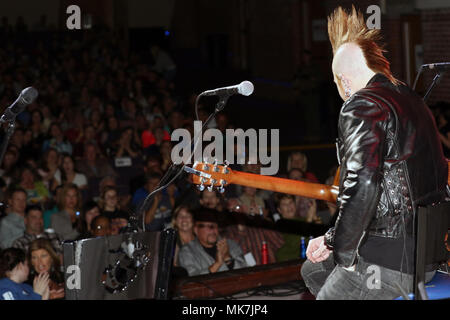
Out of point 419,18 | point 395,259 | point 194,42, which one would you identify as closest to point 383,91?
point 395,259

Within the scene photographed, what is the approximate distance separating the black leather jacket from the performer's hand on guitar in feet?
0.50

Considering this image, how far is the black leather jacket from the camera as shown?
2.63 m

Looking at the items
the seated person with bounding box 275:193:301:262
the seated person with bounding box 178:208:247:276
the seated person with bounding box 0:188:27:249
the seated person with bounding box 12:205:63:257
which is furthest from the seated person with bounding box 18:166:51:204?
the seated person with bounding box 275:193:301:262

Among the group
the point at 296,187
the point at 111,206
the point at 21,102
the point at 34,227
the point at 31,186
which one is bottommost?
the point at 34,227

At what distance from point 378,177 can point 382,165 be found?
0.22ft

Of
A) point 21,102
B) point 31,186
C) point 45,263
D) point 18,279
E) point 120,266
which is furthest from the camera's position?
point 31,186

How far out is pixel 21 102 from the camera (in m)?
2.92

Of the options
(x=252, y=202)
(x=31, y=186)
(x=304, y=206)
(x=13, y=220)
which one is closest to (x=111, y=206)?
(x=13, y=220)

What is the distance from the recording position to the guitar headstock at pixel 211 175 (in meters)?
3.64

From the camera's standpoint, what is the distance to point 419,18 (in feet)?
43.8

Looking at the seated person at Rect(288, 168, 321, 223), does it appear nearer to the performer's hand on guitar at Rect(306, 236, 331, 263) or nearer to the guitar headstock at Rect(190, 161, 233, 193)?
the guitar headstock at Rect(190, 161, 233, 193)

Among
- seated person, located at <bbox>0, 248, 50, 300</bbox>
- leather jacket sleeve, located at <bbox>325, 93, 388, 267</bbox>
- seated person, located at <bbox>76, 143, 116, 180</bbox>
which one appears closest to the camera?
leather jacket sleeve, located at <bbox>325, 93, 388, 267</bbox>

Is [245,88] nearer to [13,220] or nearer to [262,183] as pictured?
[262,183]
